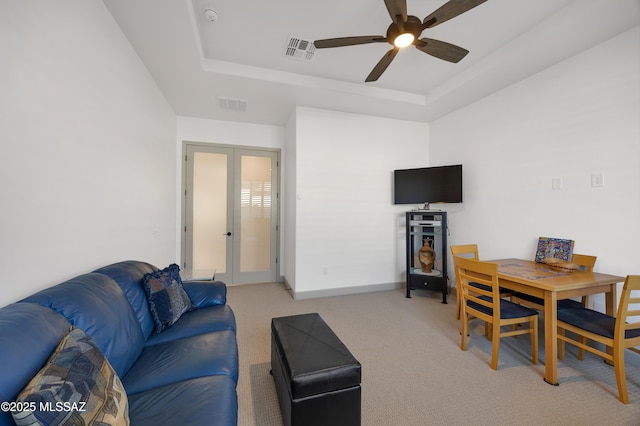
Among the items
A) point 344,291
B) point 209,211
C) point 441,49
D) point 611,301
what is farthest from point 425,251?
point 209,211

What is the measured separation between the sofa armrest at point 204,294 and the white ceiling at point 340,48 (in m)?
2.30

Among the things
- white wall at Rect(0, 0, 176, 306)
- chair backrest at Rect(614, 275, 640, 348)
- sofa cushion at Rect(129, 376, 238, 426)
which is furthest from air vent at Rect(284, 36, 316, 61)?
chair backrest at Rect(614, 275, 640, 348)

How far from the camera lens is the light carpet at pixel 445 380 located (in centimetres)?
160

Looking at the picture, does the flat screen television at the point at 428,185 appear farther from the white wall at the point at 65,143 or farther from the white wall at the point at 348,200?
the white wall at the point at 65,143

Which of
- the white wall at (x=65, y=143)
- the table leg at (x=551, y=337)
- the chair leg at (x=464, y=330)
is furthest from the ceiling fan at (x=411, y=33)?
the chair leg at (x=464, y=330)

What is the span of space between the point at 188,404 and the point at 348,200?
332 centimetres

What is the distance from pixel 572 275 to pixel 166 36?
14.0 feet

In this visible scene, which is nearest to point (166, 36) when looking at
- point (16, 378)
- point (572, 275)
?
point (16, 378)

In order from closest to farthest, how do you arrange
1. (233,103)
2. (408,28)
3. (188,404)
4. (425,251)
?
1. (188,404)
2. (408,28)
3. (233,103)
4. (425,251)

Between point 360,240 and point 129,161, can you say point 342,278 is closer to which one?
point 360,240

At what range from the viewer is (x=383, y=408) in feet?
5.46

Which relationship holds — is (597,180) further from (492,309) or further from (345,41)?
(345,41)

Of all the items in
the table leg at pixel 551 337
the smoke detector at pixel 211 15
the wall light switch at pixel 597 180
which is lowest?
the table leg at pixel 551 337

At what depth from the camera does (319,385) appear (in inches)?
51.4
